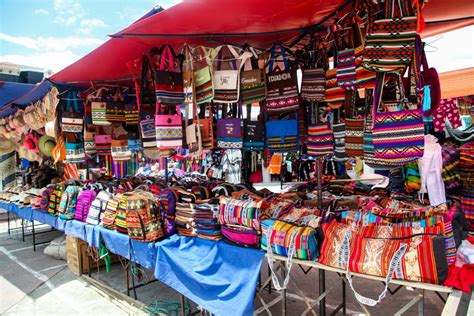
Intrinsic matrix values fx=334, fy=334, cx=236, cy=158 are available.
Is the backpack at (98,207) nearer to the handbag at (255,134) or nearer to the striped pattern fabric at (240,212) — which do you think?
the striped pattern fabric at (240,212)

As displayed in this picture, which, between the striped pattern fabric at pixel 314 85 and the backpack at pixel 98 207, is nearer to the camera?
the striped pattern fabric at pixel 314 85

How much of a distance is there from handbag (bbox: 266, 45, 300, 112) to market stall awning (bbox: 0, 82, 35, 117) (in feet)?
16.5

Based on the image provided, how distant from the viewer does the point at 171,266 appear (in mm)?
3109

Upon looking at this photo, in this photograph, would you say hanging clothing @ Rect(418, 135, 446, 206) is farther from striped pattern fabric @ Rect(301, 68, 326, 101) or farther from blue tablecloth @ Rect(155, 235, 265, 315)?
blue tablecloth @ Rect(155, 235, 265, 315)

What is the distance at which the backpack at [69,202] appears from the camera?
456 centimetres

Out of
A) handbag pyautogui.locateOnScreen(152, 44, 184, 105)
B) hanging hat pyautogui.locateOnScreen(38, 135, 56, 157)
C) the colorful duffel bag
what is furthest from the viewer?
hanging hat pyautogui.locateOnScreen(38, 135, 56, 157)

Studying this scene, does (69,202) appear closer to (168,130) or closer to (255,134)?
(168,130)

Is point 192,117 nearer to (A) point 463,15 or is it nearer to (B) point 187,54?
(B) point 187,54

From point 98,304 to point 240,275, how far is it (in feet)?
7.67

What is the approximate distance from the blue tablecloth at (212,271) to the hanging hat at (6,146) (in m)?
6.68

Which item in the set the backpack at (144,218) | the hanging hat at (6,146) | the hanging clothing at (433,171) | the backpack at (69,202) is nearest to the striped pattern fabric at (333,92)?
the hanging clothing at (433,171)

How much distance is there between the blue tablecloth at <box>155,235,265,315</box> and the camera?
248cm

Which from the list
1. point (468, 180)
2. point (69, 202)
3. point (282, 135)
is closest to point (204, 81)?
point (282, 135)

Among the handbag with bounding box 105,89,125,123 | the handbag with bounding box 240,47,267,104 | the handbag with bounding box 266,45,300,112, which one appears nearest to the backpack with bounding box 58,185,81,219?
Answer: the handbag with bounding box 105,89,125,123
